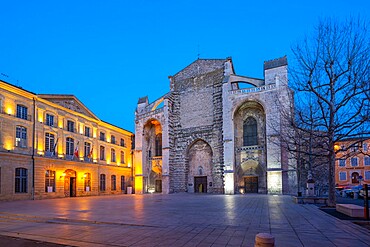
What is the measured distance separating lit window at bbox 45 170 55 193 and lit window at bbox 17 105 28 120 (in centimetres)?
613

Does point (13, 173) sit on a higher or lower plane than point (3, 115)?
lower

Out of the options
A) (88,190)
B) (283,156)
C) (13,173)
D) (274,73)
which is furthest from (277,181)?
(13,173)

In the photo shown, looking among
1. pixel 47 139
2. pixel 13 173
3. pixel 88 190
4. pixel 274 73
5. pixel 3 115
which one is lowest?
pixel 88 190

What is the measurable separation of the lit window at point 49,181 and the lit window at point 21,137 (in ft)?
13.3

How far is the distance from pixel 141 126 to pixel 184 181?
32.4ft

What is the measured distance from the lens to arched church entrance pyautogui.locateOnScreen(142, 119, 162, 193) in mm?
38875

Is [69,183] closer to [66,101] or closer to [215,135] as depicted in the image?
[66,101]

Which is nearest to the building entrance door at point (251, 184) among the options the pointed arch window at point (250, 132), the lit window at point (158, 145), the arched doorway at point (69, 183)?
the pointed arch window at point (250, 132)

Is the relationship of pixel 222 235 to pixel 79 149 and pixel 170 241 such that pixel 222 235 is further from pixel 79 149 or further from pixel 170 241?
pixel 79 149

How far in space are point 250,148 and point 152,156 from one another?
1434cm

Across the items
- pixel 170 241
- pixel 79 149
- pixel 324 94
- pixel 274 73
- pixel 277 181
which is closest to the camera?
pixel 170 241

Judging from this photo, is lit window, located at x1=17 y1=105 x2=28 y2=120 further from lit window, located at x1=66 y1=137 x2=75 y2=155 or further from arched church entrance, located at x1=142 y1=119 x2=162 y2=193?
arched church entrance, located at x1=142 y1=119 x2=162 y2=193

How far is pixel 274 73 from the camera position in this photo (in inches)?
1248

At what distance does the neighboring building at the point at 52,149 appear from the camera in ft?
84.6
